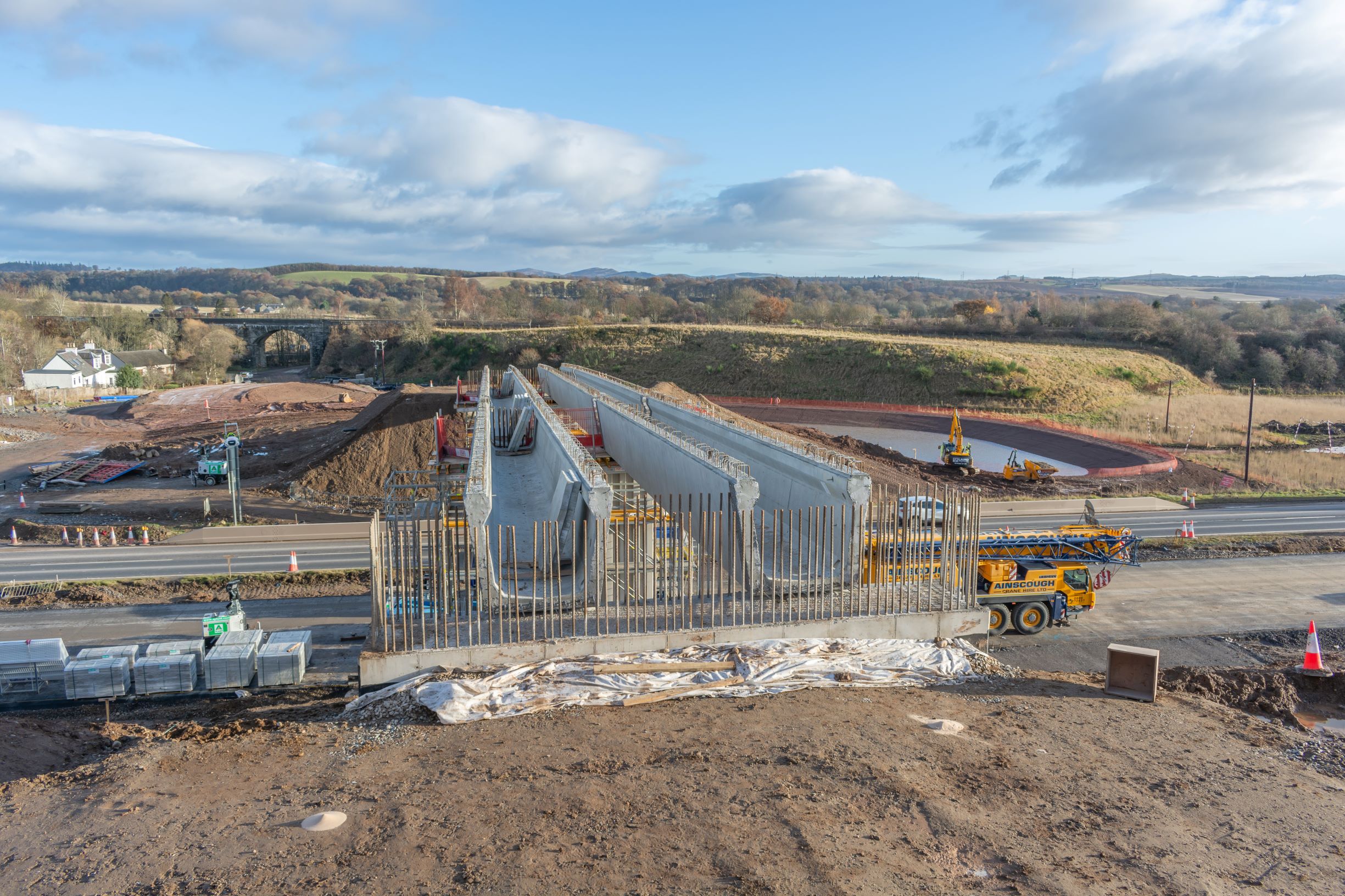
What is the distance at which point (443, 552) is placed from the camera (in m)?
10.8

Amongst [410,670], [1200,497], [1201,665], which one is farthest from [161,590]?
[1200,497]

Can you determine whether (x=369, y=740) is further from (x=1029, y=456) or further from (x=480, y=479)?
(x=1029, y=456)

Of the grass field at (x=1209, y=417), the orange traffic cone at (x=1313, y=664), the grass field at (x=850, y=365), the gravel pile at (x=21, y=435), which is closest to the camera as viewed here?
the orange traffic cone at (x=1313, y=664)

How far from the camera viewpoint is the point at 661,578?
12.5 m

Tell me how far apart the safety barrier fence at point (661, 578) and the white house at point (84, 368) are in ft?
242

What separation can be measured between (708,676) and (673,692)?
23.9 inches

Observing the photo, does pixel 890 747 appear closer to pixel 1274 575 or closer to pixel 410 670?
pixel 410 670

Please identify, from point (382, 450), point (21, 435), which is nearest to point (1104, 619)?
point (382, 450)

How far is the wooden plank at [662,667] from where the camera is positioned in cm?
1011

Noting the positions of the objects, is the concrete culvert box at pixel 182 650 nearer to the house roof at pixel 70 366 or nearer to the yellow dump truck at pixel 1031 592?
the yellow dump truck at pixel 1031 592

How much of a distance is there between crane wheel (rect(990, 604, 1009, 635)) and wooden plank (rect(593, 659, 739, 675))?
25.1ft

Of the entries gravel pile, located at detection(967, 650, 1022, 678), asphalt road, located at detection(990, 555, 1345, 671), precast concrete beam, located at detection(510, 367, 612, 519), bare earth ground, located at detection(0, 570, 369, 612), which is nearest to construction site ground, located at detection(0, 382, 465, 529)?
precast concrete beam, located at detection(510, 367, 612, 519)

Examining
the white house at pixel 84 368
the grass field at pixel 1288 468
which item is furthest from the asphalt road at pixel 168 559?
the white house at pixel 84 368

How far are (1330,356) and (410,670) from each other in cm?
8705
